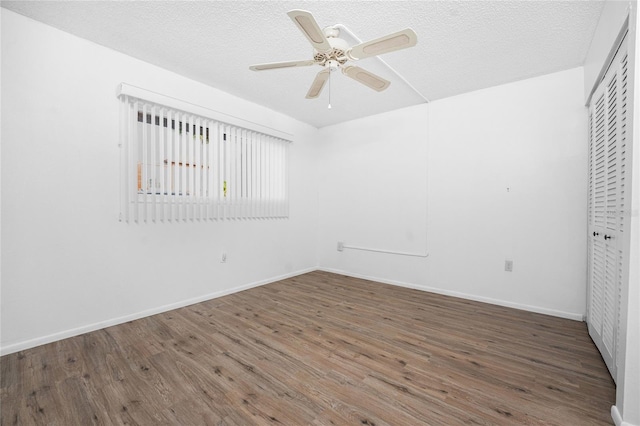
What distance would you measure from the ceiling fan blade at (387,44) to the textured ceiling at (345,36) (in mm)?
463

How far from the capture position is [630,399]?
1.29 meters

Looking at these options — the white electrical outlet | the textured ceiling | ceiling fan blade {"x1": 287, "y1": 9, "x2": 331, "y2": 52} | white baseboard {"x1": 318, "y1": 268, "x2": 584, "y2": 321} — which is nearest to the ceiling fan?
ceiling fan blade {"x1": 287, "y1": 9, "x2": 331, "y2": 52}

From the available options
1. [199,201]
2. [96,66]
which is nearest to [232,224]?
[199,201]

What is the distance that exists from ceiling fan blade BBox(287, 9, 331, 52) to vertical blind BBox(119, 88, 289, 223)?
1969 mm

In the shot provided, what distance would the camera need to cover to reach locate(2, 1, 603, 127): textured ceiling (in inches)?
78.0

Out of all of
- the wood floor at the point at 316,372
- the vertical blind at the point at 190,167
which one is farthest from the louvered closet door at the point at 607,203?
the vertical blind at the point at 190,167

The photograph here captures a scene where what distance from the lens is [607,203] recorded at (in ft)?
6.48

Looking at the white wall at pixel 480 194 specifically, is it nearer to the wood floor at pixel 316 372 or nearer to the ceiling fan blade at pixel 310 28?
the wood floor at pixel 316 372

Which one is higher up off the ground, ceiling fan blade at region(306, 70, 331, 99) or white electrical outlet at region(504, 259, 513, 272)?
ceiling fan blade at region(306, 70, 331, 99)

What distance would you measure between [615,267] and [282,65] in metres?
2.65

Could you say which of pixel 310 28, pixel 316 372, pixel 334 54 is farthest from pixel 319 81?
pixel 316 372

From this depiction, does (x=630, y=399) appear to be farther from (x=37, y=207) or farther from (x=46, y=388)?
(x=37, y=207)

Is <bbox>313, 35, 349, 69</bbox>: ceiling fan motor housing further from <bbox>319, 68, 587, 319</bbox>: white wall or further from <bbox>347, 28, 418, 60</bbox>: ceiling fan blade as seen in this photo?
<bbox>319, 68, 587, 319</bbox>: white wall

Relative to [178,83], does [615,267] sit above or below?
below
